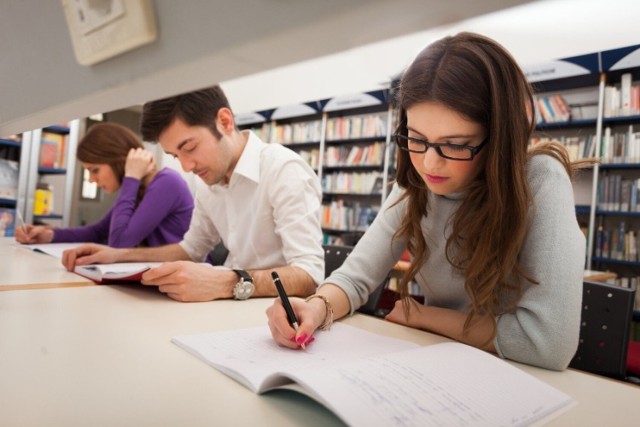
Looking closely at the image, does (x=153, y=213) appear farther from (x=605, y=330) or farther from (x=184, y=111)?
(x=605, y=330)

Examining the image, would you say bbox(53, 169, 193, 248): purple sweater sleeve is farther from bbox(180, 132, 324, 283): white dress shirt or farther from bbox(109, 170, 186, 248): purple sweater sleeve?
bbox(180, 132, 324, 283): white dress shirt

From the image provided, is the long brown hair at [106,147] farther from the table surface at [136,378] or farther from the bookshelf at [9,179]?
the bookshelf at [9,179]

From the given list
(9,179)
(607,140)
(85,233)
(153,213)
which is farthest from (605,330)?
(9,179)

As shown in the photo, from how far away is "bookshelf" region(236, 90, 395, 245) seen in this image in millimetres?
4711

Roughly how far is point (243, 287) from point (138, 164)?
3.83 feet

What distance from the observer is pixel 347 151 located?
199 inches

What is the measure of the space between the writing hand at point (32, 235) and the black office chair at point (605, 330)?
7.45 feet

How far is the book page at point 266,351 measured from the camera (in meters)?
0.57

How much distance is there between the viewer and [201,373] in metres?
0.58

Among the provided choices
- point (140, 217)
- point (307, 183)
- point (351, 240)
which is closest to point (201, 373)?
point (307, 183)

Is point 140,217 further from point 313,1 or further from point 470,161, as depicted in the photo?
point 313,1

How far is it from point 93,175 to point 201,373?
192cm

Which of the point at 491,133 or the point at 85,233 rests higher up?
the point at 491,133

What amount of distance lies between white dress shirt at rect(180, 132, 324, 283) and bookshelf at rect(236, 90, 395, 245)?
3.02 meters
